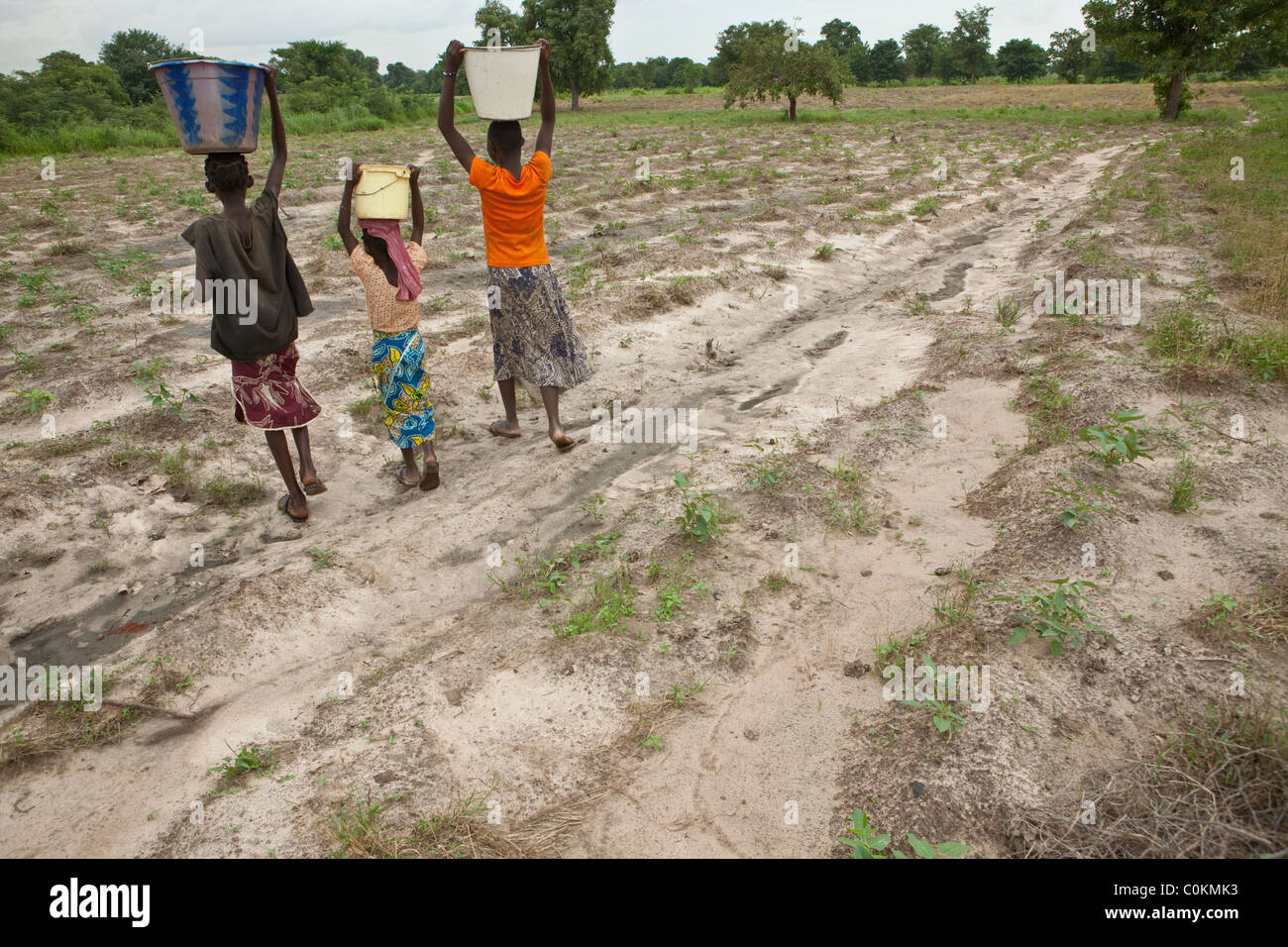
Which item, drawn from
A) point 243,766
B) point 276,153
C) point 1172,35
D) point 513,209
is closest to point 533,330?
point 513,209

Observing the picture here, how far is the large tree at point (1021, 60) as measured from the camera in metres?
63.3

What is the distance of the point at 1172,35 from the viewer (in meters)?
25.1

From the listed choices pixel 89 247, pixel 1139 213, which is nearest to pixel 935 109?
pixel 1139 213

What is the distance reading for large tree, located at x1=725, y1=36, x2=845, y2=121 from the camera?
85.3 feet

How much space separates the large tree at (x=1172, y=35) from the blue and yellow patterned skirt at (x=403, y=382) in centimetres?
2890

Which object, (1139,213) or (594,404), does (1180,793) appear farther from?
(1139,213)

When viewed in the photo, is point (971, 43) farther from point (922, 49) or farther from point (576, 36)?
point (576, 36)

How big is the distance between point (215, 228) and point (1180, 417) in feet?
17.8

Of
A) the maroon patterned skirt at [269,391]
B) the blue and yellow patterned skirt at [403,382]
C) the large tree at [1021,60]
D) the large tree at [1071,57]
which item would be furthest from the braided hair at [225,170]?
the large tree at [1021,60]

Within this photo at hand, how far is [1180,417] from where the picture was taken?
15.0 feet

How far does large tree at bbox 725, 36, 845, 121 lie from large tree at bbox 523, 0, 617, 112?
10.8 metres

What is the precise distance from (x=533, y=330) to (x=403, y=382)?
0.85m

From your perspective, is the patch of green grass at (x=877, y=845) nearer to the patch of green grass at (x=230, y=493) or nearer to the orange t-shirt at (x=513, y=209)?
the orange t-shirt at (x=513, y=209)

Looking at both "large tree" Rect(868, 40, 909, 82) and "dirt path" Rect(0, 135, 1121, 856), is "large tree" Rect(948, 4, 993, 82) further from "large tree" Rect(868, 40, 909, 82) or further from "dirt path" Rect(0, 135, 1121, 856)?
"dirt path" Rect(0, 135, 1121, 856)
